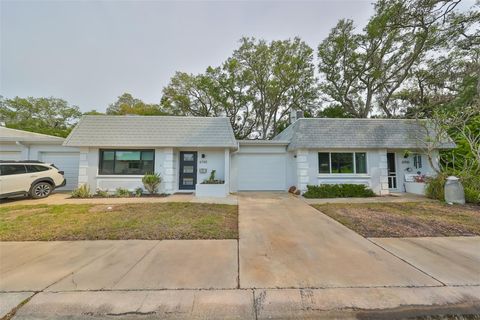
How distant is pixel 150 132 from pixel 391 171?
13.3m

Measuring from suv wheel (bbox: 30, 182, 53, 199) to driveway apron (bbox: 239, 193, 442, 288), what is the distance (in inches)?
362

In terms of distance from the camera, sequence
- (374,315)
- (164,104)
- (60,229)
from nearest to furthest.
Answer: (374,315)
(60,229)
(164,104)

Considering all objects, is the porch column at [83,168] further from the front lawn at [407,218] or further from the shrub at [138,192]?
the front lawn at [407,218]

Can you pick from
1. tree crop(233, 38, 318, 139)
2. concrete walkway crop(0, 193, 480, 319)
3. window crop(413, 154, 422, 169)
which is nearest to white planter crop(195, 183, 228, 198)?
concrete walkway crop(0, 193, 480, 319)

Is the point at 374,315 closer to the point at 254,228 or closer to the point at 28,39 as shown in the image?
the point at 254,228

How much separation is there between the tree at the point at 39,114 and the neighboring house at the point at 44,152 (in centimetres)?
1507

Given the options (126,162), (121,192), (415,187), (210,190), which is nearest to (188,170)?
(210,190)

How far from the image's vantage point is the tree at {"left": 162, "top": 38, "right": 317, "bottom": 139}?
22.5 meters

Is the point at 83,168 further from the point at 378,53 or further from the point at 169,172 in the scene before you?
the point at 378,53

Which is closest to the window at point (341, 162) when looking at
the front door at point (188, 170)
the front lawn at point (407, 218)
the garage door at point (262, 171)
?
the garage door at point (262, 171)

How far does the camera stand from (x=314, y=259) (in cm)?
337

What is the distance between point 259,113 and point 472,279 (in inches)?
910

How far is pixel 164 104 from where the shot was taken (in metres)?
23.7

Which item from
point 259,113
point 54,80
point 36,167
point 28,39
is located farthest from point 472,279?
point 259,113
